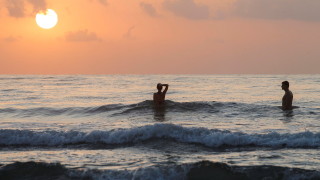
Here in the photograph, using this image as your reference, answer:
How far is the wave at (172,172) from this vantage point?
26.0 feet

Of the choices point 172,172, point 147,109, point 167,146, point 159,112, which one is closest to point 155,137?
point 167,146

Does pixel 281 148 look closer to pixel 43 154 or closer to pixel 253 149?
pixel 253 149

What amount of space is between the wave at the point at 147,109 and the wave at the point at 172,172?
946 centimetres

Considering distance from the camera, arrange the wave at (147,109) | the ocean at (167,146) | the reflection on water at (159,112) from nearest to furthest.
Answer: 1. the ocean at (167,146)
2. the reflection on water at (159,112)
3. the wave at (147,109)

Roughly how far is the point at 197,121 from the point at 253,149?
16.5 ft

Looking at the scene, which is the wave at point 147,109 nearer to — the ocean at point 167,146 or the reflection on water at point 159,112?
the reflection on water at point 159,112

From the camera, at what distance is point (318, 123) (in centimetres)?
1394

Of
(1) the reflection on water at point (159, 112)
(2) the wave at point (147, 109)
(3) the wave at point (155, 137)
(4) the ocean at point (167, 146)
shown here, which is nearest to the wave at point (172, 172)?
(4) the ocean at point (167, 146)

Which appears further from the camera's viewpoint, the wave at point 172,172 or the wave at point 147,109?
the wave at point 147,109

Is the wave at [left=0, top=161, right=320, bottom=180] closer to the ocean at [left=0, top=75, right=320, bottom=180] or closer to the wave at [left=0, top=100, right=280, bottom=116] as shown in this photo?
the ocean at [left=0, top=75, right=320, bottom=180]

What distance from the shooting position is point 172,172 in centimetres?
809

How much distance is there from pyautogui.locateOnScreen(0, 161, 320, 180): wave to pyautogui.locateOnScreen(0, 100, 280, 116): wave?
9.46m

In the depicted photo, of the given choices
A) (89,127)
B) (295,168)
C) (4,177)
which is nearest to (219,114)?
(89,127)

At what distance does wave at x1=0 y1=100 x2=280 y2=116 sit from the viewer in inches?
714
